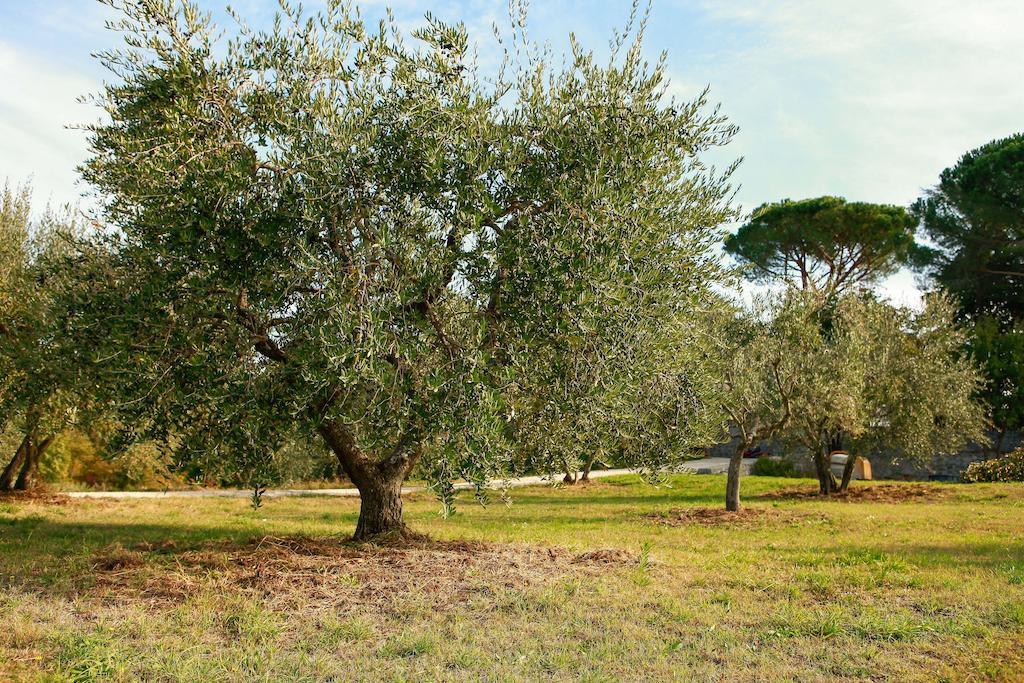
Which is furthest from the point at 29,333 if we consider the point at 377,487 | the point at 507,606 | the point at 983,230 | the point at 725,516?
the point at 983,230

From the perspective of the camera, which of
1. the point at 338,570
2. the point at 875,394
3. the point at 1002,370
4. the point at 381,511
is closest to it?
the point at 338,570

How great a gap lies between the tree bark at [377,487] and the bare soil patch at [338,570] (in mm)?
525

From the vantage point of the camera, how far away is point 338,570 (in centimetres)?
1192

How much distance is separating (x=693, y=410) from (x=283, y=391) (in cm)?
626

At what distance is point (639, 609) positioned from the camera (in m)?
9.95

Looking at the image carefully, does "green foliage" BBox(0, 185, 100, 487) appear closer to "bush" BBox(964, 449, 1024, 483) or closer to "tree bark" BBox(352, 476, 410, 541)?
"tree bark" BBox(352, 476, 410, 541)

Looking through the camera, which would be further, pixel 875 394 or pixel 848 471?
pixel 848 471

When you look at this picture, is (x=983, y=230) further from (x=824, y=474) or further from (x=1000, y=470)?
(x=824, y=474)

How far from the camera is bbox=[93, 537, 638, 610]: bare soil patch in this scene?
10492mm

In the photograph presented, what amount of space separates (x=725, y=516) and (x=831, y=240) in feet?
116

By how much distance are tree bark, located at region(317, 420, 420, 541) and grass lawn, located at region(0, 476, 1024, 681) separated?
747mm

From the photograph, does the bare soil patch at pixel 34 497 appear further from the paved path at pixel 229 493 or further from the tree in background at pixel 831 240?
the tree in background at pixel 831 240

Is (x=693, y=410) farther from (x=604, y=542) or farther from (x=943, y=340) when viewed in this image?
(x=943, y=340)

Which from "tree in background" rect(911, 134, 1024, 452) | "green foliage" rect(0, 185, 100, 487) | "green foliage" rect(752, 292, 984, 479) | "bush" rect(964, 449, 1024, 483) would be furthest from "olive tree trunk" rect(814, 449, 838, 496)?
"green foliage" rect(0, 185, 100, 487)
